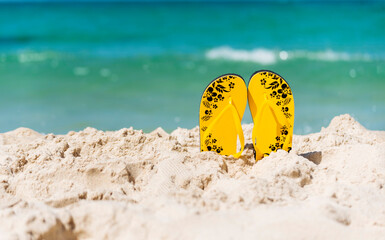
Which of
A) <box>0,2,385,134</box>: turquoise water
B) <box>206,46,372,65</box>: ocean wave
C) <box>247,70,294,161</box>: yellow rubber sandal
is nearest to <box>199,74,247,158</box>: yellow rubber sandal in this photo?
<box>247,70,294,161</box>: yellow rubber sandal

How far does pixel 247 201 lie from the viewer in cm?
171

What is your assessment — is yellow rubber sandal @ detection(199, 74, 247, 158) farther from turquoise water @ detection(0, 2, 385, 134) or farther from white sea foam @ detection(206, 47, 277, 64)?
white sea foam @ detection(206, 47, 277, 64)

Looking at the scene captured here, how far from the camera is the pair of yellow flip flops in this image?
2422 millimetres

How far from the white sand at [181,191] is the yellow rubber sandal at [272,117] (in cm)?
11


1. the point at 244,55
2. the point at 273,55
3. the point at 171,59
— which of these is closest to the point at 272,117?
the point at 171,59

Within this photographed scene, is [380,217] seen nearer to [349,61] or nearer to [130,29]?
[349,61]

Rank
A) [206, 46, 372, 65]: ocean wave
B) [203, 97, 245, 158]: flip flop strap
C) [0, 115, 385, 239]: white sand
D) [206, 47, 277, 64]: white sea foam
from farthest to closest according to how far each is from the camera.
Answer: [206, 47, 277, 64]: white sea foam, [206, 46, 372, 65]: ocean wave, [203, 97, 245, 158]: flip flop strap, [0, 115, 385, 239]: white sand

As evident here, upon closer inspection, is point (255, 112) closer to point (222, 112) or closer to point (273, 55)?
point (222, 112)

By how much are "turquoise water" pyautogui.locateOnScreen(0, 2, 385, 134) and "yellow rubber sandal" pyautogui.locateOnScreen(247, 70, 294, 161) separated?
1.29 metres

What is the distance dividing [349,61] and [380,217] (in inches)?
210

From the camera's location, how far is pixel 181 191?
1.79m

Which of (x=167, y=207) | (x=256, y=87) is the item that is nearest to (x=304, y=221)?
Result: (x=167, y=207)

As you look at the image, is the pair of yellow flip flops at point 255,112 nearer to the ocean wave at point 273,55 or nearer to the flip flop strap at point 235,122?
the flip flop strap at point 235,122

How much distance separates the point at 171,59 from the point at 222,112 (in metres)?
4.78
